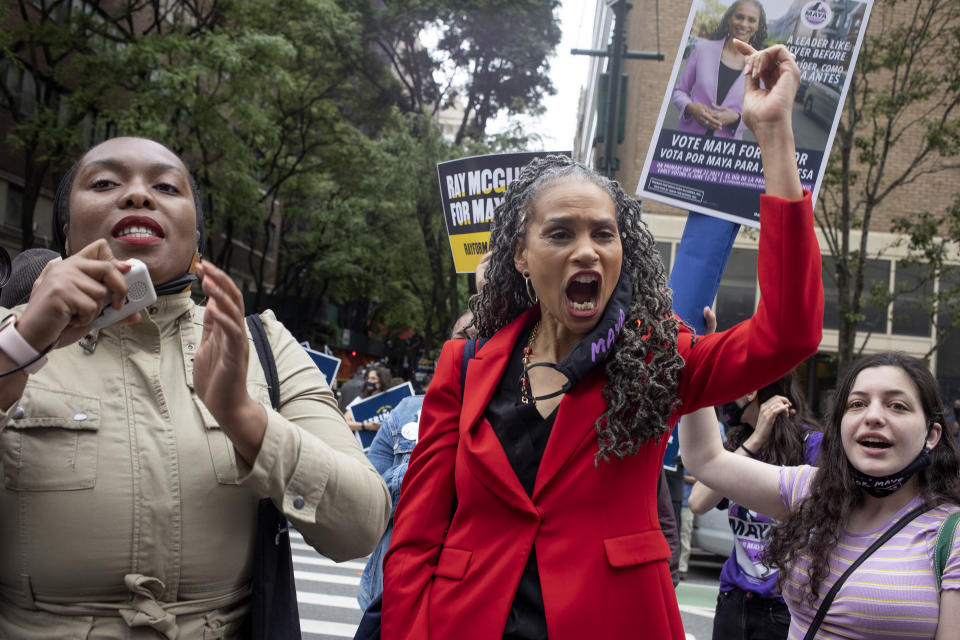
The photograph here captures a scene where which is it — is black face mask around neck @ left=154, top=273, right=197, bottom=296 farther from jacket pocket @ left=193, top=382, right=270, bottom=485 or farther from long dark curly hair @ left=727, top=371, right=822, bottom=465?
long dark curly hair @ left=727, top=371, right=822, bottom=465

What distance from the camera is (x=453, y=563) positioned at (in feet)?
7.43

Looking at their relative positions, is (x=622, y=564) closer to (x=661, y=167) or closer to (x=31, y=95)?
(x=661, y=167)

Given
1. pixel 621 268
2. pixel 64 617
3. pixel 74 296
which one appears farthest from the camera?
pixel 621 268

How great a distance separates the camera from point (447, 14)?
80.5 ft

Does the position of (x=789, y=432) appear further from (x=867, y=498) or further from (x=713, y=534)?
(x=713, y=534)

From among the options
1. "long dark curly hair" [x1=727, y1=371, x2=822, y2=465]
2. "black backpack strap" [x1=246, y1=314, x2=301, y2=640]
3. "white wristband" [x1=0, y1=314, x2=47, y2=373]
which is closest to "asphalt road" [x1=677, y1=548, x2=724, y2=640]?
"long dark curly hair" [x1=727, y1=371, x2=822, y2=465]

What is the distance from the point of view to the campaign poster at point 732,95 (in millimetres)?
3842

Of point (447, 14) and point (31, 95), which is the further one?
point (447, 14)

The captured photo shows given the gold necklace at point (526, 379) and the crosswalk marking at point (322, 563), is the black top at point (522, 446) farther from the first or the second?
the crosswalk marking at point (322, 563)

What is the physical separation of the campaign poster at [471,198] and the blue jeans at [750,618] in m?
3.17

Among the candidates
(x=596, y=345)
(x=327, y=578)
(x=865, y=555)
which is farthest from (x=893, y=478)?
(x=327, y=578)

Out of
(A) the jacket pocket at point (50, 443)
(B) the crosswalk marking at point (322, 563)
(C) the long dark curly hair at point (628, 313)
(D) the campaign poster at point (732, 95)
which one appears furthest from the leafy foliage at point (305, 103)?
(A) the jacket pocket at point (50, 443)

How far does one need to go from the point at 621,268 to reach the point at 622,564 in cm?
78

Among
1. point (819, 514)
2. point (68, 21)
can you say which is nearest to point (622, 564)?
point (819, 514)
